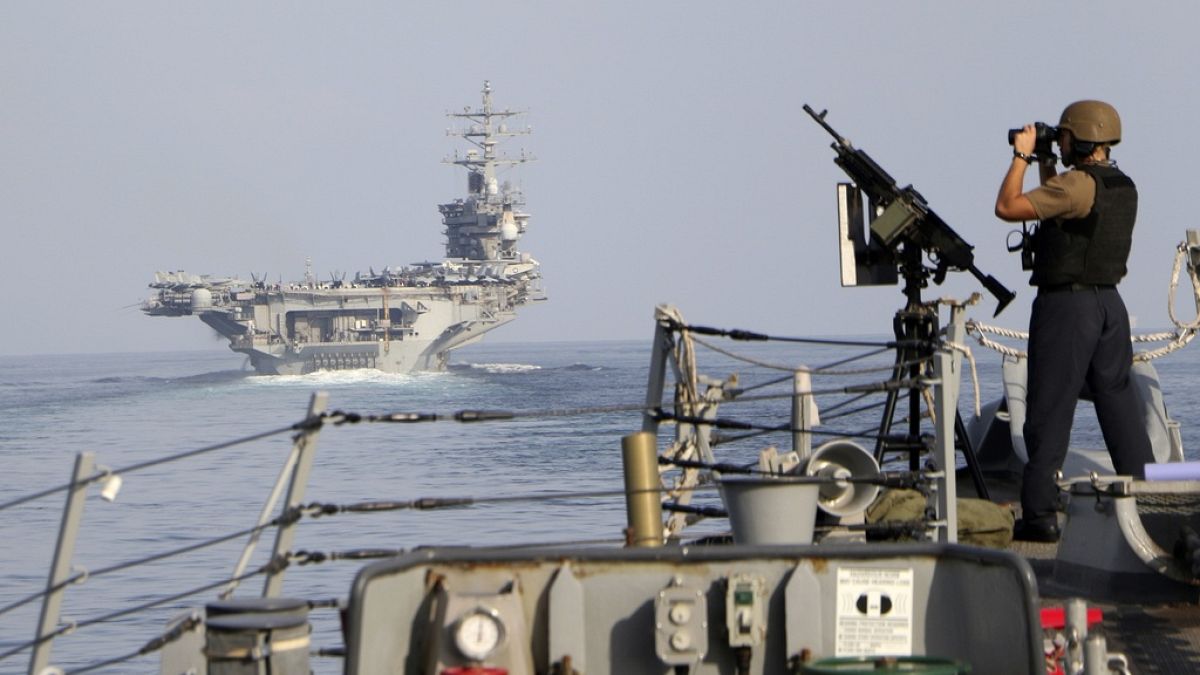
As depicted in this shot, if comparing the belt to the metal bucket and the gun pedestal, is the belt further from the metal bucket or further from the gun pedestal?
the metal bucket

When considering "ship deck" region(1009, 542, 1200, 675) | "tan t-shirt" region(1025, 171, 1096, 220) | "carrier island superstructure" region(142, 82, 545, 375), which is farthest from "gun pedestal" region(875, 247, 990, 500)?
"carrier island superstructure" region(142, 82, 545, 375)

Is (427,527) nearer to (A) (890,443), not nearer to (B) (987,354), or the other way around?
(A) (890,443)

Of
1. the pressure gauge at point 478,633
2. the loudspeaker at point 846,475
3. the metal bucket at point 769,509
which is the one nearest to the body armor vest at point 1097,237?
the loudspeaker at point 846,475

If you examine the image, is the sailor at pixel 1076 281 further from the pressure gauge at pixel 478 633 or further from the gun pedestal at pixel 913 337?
the pressure gauge at pixel 478 633

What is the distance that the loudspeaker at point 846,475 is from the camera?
5562 millimetres

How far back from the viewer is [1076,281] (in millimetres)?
6086

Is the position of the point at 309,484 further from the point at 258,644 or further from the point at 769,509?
the point at 258,644

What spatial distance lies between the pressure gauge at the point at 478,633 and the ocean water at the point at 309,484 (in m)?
1.11

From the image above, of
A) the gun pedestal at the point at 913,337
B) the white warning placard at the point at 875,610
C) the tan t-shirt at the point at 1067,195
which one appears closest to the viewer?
the white warning placard at the point at 875,610

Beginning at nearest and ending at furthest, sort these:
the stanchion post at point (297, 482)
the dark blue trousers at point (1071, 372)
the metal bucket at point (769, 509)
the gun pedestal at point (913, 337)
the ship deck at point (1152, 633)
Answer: the stanchion post at point (297, 482) → the ship deck at point (1152, 633) → the metal bucket at point (769, 509) → the dark blue trousers at point (1071, 372) → the gun pedestal at point (913, 337)

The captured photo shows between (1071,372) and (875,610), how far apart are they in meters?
2.84

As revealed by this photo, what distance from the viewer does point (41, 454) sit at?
39.5 meters

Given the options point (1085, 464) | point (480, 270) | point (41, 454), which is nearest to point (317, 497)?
point (41, 454)

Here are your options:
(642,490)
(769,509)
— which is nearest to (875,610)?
(642,490)
